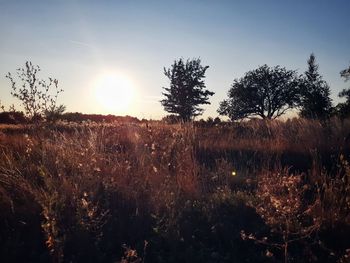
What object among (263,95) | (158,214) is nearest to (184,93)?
(263,95)

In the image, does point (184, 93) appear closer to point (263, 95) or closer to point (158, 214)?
point (263, 95)

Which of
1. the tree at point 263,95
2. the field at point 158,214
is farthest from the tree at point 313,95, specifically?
the field at point 158,214

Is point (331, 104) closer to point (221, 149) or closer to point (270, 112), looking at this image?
point (270, 112)

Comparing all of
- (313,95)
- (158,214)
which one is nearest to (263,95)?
(313,95)

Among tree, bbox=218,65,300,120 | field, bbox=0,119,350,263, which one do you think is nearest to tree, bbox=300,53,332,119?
tree, bbox=218,65,300,120

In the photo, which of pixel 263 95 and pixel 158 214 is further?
pixel 263 95

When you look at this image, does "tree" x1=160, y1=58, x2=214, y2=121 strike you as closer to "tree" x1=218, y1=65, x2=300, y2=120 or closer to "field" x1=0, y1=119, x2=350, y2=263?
"tree" x1=218, y1=65, x2=300, y2=120

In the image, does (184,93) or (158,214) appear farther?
(184,93)

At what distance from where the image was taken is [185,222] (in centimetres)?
479

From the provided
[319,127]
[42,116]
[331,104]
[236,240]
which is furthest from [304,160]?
[331,104]

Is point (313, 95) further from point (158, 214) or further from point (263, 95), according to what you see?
point (158, 214)

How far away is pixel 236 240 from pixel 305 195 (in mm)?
1861

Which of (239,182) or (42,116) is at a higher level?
(42,116)

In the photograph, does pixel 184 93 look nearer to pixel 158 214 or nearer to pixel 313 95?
pixel 313 95
